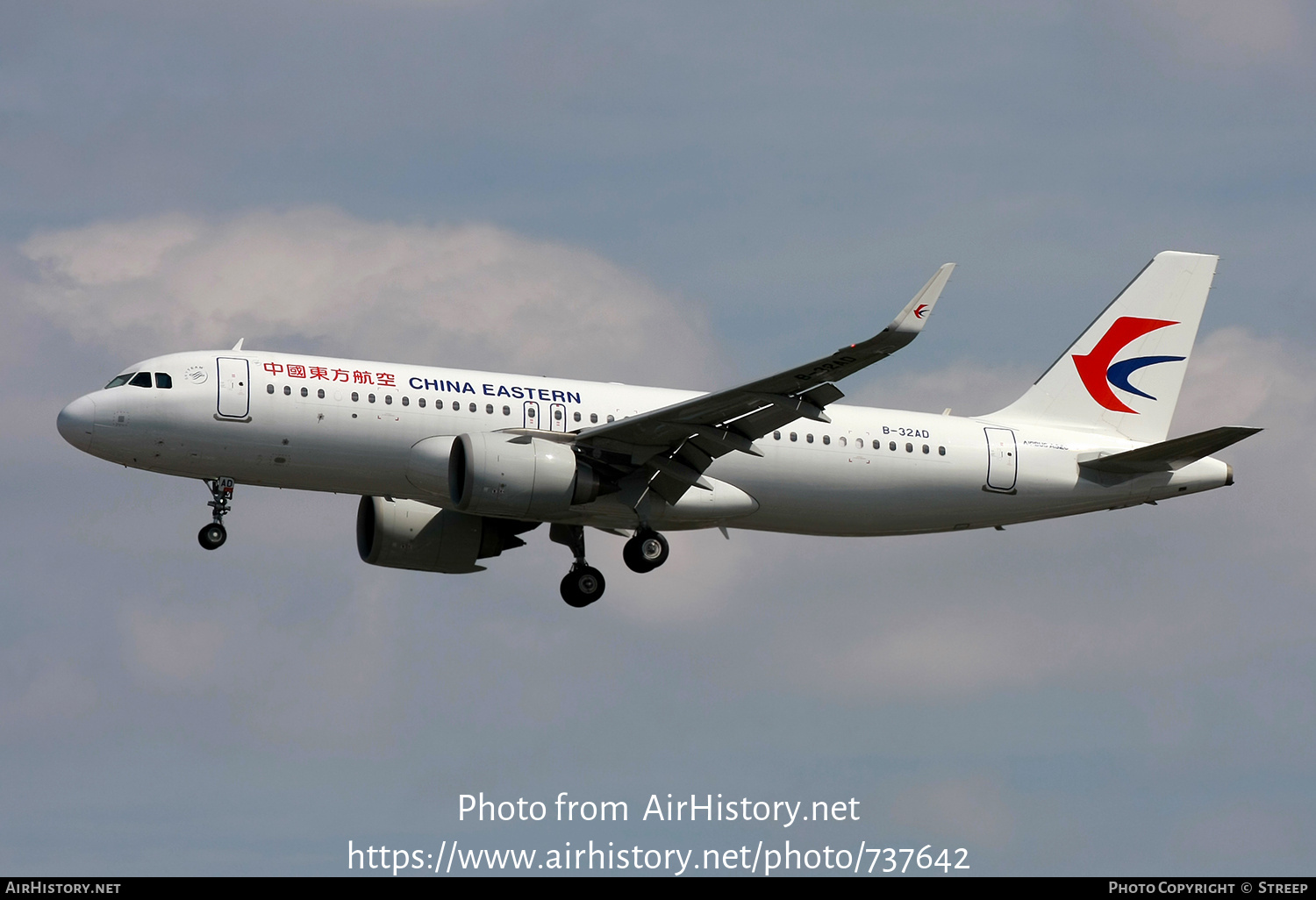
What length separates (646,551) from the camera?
4322 centimetres

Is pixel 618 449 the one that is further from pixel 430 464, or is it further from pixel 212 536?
pixel 212 536

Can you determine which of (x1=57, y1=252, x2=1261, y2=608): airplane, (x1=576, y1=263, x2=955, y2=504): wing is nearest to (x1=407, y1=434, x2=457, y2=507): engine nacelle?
(x1=57, y1=252, x2=1261, y2=608): airplane

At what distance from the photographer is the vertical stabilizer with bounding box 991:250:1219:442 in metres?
48.6

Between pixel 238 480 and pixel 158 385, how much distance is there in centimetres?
281

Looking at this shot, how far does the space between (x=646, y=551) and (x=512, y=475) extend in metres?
4.47

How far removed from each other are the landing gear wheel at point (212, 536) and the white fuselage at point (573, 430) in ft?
4.32

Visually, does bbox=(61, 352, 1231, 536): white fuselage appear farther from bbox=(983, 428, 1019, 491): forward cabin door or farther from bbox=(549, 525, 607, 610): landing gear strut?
bbox=(549, 525, 607, 610): landing gear strut

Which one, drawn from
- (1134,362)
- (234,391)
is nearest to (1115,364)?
(1134,362)

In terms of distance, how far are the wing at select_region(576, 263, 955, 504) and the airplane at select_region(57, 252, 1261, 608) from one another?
0.06 meters

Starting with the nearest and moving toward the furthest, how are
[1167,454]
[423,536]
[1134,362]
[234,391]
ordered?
[234,391] → [1167,454] → [423,536] → [1134,362]

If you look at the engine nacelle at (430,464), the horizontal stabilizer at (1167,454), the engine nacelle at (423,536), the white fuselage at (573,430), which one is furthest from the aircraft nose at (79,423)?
the horizontal stabilizer at (1167,454)

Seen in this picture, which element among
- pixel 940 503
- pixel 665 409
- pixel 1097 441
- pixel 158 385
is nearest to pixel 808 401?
pixel 665 409

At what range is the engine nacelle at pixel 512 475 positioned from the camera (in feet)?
132

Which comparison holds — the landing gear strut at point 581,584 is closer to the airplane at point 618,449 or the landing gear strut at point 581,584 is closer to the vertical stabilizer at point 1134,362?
the airplane at point 618,449
